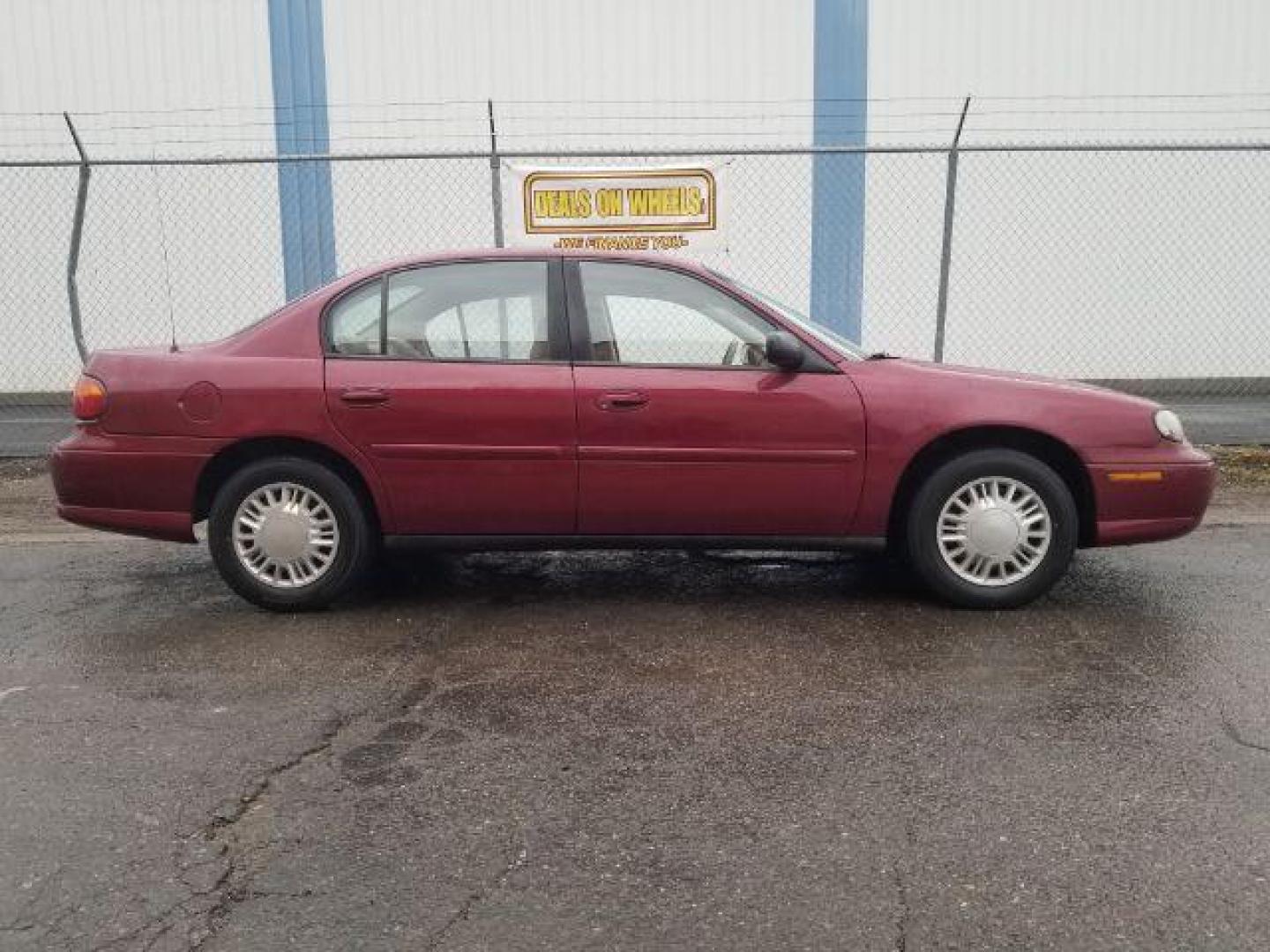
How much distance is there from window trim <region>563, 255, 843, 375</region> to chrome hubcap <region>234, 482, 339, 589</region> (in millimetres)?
1244

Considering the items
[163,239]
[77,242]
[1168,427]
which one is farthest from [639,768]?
[163,239]

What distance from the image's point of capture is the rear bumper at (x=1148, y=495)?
4.71m

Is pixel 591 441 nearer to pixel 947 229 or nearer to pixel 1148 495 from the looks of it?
pixel 1148 495

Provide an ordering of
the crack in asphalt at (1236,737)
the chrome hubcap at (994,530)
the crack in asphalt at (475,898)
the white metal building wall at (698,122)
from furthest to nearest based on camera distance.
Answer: the white metal building wall at (698,122) < the chrome hubcap at (994,530) < the crack in asphalt at (1236,737) < the crack in asphalt at (475,898)

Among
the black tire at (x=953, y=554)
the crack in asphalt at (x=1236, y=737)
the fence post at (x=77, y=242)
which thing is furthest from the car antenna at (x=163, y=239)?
the crack in asphalt at (x=1236, y=737)

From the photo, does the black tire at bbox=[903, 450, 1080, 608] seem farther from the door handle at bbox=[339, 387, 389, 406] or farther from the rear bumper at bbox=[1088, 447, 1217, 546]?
the door handle at bbox=[339, 387, 389, 406]

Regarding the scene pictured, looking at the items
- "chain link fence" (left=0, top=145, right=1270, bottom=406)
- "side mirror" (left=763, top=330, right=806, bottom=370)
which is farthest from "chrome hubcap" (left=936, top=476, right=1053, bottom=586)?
"chain link fence" (left=0, top=145, right=1270, bottom=406)

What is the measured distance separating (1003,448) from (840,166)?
23.4 feet

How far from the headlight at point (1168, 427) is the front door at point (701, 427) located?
1.25 metres

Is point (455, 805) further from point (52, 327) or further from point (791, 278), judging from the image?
point (52, 327)

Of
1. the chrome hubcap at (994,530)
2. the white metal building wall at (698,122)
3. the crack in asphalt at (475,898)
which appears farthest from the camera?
the white metal building wall at (698,122)

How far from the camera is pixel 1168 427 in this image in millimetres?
4773

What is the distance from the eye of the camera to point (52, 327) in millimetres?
11617

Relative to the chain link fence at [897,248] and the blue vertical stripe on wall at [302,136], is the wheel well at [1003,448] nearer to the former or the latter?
the chain link fence at [897,248]
